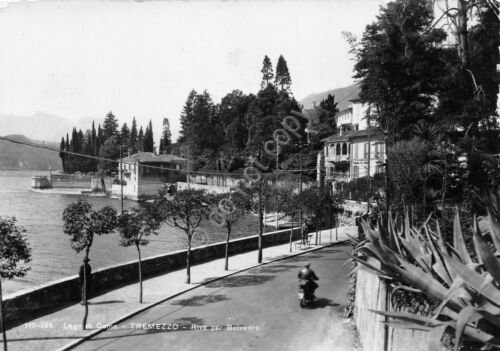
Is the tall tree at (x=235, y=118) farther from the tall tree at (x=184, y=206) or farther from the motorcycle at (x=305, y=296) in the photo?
the motorcycle at (x=305, y=296)

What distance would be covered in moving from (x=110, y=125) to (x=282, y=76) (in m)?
72.6

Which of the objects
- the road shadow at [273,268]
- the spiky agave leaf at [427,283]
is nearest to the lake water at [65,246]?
the road shadow at [273,268]

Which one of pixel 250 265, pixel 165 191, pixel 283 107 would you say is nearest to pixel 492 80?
pixel 250 265

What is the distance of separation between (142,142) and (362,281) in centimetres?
12861

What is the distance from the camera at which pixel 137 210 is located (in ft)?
53.4

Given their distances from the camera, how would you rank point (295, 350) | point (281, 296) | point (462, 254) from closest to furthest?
1. point (462, 254)
2. point (295, 350)
3. point (281, 296)

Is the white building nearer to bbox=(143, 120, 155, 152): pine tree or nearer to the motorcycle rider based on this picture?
the motorcycle rider

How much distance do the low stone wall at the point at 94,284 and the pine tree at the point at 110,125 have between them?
120 meters

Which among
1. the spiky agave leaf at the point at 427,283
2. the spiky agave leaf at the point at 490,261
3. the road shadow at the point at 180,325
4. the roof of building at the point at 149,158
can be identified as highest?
the roof of building at the point at 149,158

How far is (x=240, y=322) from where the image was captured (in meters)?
12.3

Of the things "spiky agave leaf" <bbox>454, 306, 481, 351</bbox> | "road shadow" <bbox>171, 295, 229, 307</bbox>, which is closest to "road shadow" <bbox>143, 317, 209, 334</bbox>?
"road shadow" <bbox>171, 295, 229, 307</bbox>

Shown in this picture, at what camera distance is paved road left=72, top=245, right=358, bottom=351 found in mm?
10625

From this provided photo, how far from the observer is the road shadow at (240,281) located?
55.8 feet

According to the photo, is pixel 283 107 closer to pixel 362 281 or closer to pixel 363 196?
pixel 363 196
